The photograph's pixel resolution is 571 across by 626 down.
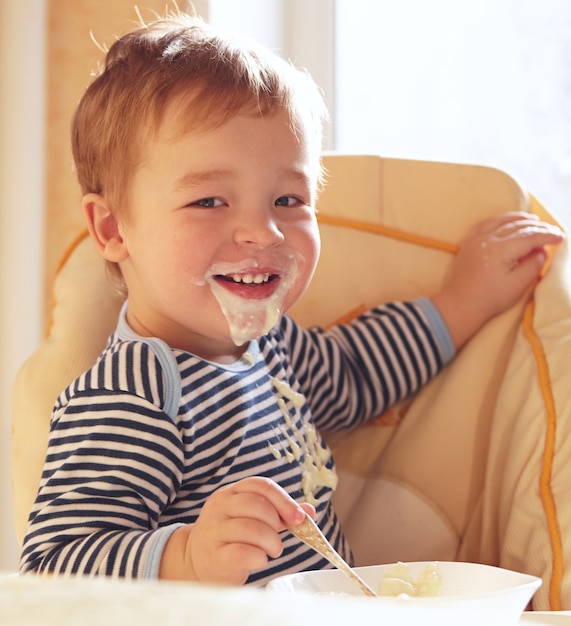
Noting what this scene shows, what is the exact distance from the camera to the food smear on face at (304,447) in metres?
Answer: 0.92

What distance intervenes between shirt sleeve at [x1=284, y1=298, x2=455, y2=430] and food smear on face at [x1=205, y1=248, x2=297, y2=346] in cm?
19

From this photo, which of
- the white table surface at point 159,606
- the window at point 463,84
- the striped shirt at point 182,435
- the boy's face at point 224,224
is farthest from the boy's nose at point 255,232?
the window at point 463,84

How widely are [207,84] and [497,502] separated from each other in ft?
1.71

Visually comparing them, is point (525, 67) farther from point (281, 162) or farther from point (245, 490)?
point (245, 490)

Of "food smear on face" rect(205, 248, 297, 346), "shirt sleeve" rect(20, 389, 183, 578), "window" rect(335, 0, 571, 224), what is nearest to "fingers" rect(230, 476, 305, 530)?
"shirt sleeve" rect(20, 389, 183, 578)

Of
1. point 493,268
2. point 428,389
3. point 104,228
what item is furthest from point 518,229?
point 104,228

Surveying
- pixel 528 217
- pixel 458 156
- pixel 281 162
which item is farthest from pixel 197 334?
pixel 458 156

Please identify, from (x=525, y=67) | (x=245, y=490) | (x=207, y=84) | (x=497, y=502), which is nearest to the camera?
(x=245, y=490)

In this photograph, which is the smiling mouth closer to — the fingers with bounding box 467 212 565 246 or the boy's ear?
the boy's ear

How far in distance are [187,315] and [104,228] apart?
14cm

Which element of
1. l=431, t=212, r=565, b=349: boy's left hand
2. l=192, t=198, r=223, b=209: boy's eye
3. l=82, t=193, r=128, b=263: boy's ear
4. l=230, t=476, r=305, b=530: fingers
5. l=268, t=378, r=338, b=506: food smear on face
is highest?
l=192, t=198, r=223, b=209: boy's eye

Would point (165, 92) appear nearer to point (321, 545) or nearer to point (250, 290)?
point (250, 290)

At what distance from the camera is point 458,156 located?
4.96ft

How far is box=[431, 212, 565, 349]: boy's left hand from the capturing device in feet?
3.40
